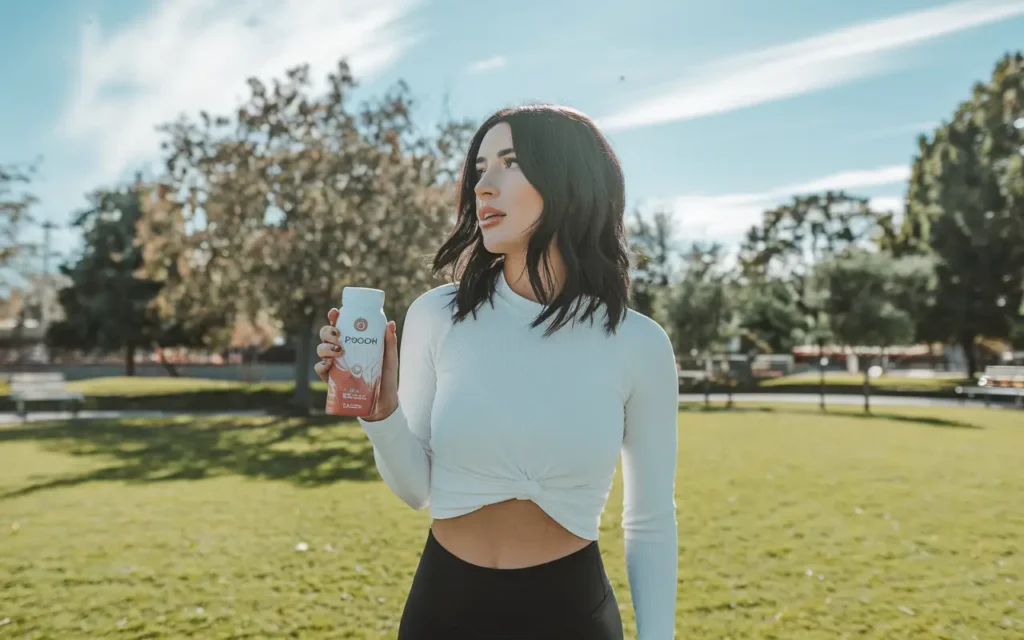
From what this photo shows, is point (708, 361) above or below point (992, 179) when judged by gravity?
below

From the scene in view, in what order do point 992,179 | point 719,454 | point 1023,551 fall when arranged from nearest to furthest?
point 1023,551 → point 719,454 → point 992,179

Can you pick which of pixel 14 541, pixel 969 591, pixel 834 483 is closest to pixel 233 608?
pixel 14 541

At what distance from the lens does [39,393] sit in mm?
23391

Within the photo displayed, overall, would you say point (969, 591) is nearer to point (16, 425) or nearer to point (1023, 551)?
point (1023, 551)

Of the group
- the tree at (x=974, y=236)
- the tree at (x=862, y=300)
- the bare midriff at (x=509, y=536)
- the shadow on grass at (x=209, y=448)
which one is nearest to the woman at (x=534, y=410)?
the bare midriff at (x=509, y=536)

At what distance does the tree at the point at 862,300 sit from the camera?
1158 inches

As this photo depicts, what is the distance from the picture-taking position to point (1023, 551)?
26.8ft

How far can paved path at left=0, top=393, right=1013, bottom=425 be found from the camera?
76.7 feet

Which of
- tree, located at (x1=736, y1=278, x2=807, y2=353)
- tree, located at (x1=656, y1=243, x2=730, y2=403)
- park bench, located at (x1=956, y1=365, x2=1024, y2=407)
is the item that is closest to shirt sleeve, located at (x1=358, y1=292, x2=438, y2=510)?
park bench, located at (x1=956, y1=365, x2=1024, y2=407)

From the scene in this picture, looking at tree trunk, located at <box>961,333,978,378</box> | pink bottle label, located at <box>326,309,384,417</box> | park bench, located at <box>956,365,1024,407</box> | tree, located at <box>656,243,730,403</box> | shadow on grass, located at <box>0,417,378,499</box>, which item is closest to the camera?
pink bottle label, located at <box>326,309,384,417</box>

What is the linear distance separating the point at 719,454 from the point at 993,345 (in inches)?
2049

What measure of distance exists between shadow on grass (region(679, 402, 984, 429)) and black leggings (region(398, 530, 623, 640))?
21.4 metres

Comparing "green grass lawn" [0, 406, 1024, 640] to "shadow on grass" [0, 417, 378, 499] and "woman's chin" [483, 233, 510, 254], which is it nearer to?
"shadow on grass" [0, 417, 378, 499]

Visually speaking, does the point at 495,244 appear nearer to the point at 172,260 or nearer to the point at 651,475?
the point at 651,475
